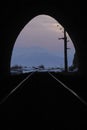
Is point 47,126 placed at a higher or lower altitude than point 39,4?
lower

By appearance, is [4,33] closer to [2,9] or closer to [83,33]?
[2,9]

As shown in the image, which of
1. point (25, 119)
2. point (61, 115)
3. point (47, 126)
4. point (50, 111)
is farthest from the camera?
point (50, 111)

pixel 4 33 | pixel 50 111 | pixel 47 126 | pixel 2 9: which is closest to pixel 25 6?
pixel 4 33

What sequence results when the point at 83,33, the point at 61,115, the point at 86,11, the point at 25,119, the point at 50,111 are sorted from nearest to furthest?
the point at 25,119 → the point at 61,115 → the point at 50,111 → the point at 86,11 → the point at 83,33

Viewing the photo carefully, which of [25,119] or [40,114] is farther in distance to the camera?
[40,114]

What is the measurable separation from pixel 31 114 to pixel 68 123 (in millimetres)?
1851

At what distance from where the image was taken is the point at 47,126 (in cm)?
830

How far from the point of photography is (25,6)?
147ft

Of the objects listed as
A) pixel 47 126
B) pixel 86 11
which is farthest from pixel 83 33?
pixel 47 126

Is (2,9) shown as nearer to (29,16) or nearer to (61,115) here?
(29,16)

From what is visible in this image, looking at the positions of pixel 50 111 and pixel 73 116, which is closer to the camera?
pixel 73 116

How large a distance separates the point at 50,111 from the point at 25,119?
178 cm

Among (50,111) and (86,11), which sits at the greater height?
(86,11)

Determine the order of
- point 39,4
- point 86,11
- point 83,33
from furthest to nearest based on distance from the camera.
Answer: point 39,4 < point 83,33 < point 86,11
